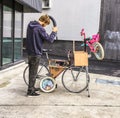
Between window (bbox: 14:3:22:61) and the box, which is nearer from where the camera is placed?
the box

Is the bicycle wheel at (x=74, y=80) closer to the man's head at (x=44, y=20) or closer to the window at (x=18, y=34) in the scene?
the man's head at (x=44, y=20)

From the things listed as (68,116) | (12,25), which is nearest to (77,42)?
(12,25)

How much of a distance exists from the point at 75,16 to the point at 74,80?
8565 mm

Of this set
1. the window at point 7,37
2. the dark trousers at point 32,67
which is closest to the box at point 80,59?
the dark trousers at point 32,67

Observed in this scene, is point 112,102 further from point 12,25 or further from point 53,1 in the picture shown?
point 53,1

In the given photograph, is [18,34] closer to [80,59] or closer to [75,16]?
[80,59]

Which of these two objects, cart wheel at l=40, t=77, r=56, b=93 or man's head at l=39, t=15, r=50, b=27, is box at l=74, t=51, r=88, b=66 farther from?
man's head at l=39, t=15, r=50, b=27

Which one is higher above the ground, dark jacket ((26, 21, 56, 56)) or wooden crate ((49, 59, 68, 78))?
dark jacket ((26, 21, 56, 56))

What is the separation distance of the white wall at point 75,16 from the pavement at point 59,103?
24.7 ft

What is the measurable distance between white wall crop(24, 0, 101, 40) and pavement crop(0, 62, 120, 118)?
753 cm

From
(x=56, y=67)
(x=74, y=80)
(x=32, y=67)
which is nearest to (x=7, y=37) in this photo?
(x=56, y=67)

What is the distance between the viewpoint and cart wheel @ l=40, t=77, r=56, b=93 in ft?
17.6

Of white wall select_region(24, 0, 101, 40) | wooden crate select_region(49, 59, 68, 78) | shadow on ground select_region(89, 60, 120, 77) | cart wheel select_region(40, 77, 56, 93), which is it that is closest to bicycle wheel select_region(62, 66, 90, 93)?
wooden crate select_region(49, 59, 68, 78)

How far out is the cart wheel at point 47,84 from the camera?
535cm
